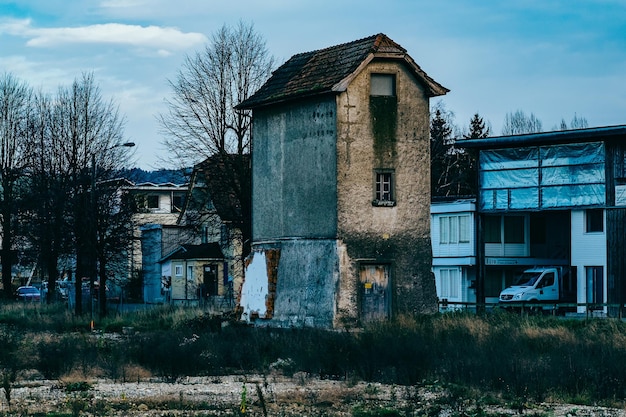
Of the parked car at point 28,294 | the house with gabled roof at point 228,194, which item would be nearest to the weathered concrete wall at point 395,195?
the house with gabled roof at point 228,194

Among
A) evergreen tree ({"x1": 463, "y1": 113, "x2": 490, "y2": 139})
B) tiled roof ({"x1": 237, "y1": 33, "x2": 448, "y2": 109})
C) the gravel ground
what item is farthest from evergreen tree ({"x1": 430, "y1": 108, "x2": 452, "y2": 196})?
the gravel ground

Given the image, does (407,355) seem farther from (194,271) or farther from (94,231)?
(194,271)

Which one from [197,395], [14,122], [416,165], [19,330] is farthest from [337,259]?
[14,122]

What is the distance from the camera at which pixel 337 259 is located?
138ft

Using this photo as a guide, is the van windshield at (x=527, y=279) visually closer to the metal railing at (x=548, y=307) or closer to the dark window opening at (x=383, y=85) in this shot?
the metal railing at (x=548, y=307)

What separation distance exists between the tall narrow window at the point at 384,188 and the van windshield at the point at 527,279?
15.4m

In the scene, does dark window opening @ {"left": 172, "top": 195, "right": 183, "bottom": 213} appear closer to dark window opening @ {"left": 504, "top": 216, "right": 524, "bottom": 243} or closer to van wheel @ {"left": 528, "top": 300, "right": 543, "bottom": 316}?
dark window opening @ {"left": 504, "top": 216, "right": 524, "bottom": 243}

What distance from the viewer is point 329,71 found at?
1738 inches

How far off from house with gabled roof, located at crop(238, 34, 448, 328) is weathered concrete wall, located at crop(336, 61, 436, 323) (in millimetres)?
36

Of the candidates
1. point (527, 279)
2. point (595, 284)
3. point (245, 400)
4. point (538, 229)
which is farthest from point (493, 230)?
point (245, 400)

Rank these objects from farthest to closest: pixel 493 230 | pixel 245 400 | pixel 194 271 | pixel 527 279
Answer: pixel 194 271, pixel 493 230, pixel 527 279, pixel 245 400

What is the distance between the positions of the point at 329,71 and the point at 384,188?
4806 millimetres

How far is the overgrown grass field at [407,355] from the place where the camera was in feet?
80.9

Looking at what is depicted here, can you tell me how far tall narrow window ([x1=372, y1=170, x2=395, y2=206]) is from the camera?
43219 millimetres
